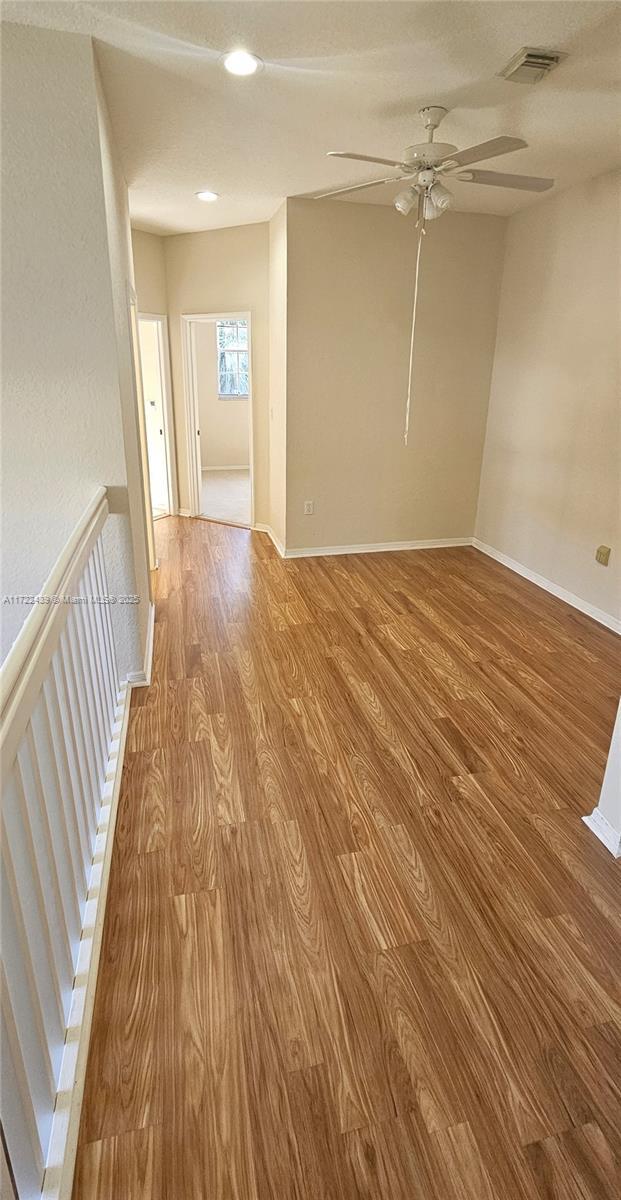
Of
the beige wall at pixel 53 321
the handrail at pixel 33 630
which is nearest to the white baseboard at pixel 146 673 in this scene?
the beige wall at pixel 53 321

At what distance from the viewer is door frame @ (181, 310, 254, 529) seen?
5.24 m

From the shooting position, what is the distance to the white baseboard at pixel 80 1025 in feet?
3.64

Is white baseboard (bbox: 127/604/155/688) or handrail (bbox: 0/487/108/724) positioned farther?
white baseboard (bbox: 127/604/155/688)

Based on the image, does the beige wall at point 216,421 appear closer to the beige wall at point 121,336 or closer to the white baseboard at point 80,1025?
the beige wall at point 121,336

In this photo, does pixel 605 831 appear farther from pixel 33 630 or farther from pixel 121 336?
Answer: pixel 121 336

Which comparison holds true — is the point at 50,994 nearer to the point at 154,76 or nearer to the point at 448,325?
the point at 154,76

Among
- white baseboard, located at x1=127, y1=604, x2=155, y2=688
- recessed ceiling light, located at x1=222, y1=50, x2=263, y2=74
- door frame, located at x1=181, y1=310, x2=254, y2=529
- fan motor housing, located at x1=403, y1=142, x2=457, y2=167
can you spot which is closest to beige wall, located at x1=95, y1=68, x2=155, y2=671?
white baseboard, located at x1=127, y1=604, x2=155, y2=688

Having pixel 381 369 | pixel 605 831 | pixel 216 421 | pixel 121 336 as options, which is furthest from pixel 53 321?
pixel 216 421

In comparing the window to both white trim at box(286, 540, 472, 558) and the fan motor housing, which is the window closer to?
white trim at box(286, 540, 472, 558)

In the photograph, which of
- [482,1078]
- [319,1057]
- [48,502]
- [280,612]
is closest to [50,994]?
[319,1057]

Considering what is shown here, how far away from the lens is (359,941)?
1654 mm

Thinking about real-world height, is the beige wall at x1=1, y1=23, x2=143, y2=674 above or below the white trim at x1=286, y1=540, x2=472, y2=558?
above

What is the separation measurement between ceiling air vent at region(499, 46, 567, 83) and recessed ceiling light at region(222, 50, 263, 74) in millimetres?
958

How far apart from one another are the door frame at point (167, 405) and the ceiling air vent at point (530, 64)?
3.79m
